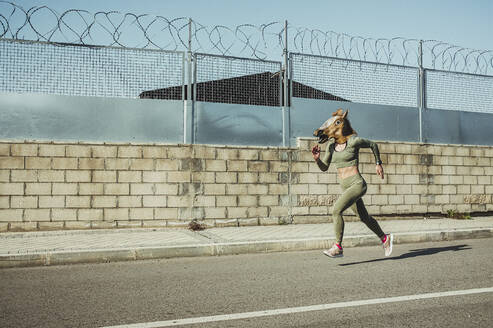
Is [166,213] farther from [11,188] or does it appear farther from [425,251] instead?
[425,251]

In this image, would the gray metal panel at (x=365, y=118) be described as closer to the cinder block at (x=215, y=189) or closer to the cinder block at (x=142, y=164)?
the cinder block at (x=215, y=189)

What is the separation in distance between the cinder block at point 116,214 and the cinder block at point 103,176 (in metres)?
0.58

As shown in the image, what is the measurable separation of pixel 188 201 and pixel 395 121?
5344 millimetres

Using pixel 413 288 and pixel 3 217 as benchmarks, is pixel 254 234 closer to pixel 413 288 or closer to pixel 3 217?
pixel 413 288

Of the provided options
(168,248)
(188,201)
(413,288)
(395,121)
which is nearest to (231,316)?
(413,288)

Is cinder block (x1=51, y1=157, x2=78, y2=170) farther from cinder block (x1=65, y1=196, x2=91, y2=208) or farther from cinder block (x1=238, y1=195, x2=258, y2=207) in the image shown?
cinder block (x1=238, y1=195, x2=258, y2=207)

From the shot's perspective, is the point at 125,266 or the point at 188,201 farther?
the point at 188,201

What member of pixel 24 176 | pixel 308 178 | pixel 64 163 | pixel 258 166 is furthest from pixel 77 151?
pixel 308 178

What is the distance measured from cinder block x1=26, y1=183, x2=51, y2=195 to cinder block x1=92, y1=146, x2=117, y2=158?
3.35 ft

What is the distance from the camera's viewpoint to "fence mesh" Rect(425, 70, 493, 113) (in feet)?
36.5

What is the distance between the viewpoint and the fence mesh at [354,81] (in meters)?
10.0

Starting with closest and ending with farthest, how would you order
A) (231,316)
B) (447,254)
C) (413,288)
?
(231,316) < (413,288) < (447,254)

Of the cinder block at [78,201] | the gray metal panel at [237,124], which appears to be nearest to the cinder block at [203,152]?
the gray metal panel at [237,124]

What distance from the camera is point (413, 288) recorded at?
14.5ft
